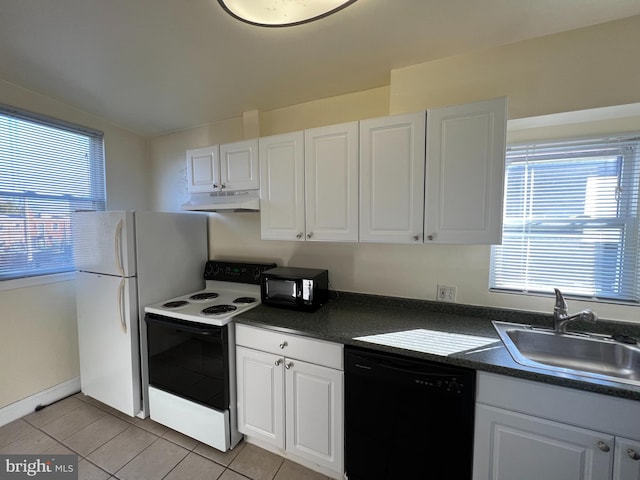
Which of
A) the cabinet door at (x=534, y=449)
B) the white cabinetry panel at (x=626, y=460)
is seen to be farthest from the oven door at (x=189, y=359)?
the white cabinetry panel at (x=626, y=460)

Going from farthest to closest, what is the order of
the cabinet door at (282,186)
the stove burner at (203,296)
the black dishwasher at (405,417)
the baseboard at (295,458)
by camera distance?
the stove burner at (203,296), the cabinet door at (282,186), the baseboard at (295,458), the black dishwasher at (405,417)

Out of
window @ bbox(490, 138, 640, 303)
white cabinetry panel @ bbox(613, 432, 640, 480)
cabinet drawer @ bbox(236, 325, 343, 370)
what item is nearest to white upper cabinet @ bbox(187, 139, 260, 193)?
cabinet drawer @ bbox(236, 325, 343, 370)

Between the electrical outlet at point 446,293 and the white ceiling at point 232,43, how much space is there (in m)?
1.47

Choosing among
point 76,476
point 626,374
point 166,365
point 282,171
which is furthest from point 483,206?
point 76,476

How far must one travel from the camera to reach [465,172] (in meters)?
1.42

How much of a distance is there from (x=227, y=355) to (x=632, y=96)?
2630 millimetres

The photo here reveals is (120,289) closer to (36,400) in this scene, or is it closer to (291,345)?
(36,400)

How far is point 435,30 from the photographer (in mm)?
1383

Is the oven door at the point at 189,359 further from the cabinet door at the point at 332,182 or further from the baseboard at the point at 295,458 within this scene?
the cabinet door at the point at 332,182

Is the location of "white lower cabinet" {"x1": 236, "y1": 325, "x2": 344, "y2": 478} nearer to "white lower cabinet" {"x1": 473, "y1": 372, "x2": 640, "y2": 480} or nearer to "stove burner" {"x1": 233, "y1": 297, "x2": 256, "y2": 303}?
"stove burner" {"x1": 233, "y1": 297, "x2": 256, "y2": 303}

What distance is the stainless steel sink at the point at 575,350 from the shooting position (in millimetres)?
1333

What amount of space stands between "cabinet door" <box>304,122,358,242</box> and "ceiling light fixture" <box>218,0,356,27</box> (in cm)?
60

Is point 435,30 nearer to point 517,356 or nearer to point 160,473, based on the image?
point 517,356

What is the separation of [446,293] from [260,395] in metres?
1.40
